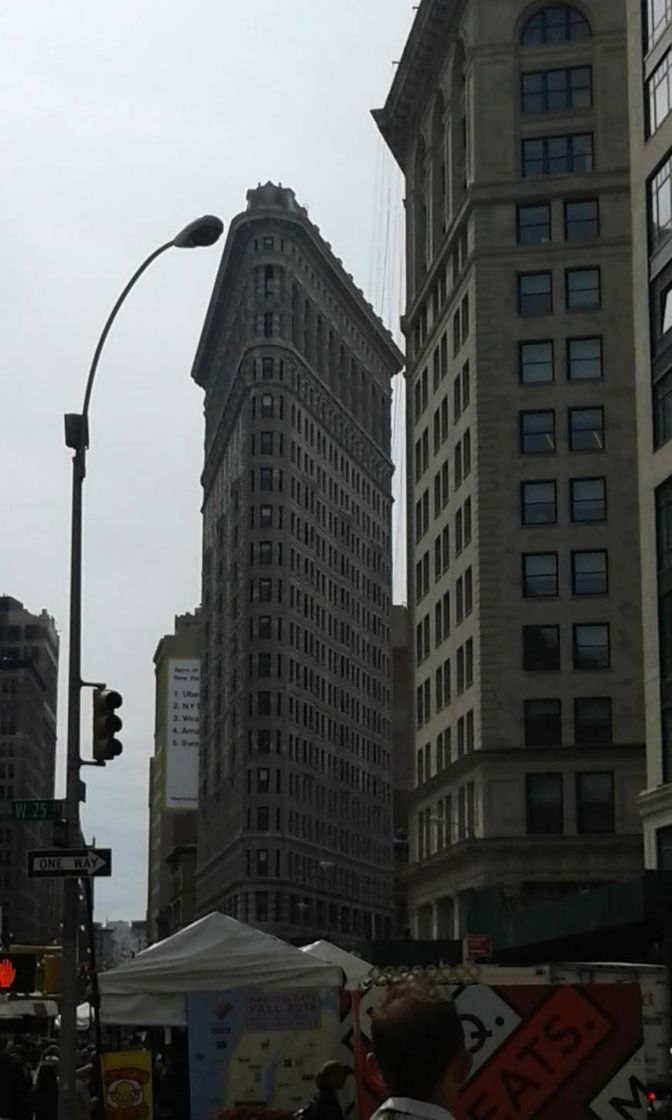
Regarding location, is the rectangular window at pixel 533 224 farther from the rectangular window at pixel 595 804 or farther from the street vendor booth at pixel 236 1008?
the street vendor booth at pixel 236 1008

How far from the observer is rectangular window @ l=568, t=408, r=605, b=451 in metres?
68.2

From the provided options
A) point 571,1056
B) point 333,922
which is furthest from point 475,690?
point 333,922

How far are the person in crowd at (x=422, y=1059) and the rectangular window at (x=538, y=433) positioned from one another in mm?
64653

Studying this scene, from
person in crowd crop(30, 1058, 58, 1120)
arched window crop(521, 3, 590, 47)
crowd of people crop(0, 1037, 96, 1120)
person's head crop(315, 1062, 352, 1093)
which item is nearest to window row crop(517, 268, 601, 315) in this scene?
arched window crop(521, 3, 590, 47)

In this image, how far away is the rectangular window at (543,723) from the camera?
66.6 metres

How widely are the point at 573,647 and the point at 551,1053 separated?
54560mm

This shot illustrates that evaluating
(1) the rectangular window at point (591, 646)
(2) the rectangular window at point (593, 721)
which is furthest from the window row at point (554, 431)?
(2) the rectangular window at point (593, 721)

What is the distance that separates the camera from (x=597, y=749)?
6556 cm

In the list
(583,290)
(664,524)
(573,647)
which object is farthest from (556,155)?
(664,524)

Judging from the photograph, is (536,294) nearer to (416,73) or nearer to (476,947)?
(416,73)

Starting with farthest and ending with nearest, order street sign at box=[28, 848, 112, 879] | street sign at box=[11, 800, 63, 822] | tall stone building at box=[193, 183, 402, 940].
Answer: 1. tall stone building at box=[193, 183, 402, 940]
2. street sign at box=[11, 800, 63, 822]
3. street sign at box=[28, 848, 112, 879]

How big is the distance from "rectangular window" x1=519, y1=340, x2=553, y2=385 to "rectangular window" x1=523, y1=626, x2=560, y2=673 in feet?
32.1

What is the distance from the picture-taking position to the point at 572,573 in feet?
221

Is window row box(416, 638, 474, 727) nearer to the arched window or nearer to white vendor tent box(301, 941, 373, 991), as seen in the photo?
A: the arched window
